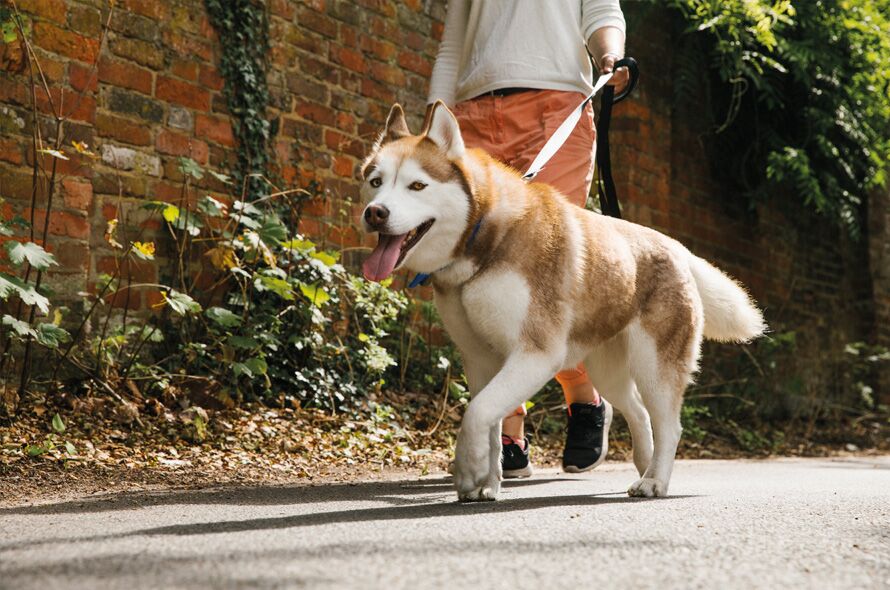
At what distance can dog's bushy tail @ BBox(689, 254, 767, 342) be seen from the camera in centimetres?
408

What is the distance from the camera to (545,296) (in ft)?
10.9

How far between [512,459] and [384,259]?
57.0 inches

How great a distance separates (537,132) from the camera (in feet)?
14.0

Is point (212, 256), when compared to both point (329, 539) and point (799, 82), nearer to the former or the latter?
point (329, 539)

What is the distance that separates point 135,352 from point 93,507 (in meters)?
2.17

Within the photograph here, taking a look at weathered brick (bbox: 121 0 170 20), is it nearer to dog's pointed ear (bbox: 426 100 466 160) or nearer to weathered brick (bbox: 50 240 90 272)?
weathered brick (bbox: 50 240 90 272)

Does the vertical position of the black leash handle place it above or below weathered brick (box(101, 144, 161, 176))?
above

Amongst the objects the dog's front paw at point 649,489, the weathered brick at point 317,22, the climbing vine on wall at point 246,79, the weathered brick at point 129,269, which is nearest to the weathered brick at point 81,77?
the weathered brick at point 129,269

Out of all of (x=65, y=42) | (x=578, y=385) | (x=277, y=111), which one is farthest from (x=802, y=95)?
(x=65, y=42)

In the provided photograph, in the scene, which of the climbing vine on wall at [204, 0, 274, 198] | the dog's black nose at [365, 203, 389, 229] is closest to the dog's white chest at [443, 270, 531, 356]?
the dog's black nose at [365, 203, 389, 229]

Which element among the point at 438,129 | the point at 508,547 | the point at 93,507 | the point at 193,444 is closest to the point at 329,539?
the point at 508,547

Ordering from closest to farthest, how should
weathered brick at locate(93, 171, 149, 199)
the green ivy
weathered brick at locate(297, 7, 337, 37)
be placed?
weathered brick at locate(93, 171, 149, 199)
weathered brick at locate(297, 7, 337, 37)
the green ivy

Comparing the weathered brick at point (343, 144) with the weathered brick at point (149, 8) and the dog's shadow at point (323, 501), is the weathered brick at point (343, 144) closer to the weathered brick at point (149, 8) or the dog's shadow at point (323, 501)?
the weathered brick at point (149, 8)

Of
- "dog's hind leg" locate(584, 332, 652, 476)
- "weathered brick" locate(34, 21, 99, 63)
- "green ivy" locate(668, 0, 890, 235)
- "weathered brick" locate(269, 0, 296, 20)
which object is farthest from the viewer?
"green ivy" locate(668, 0, 890, 235)
